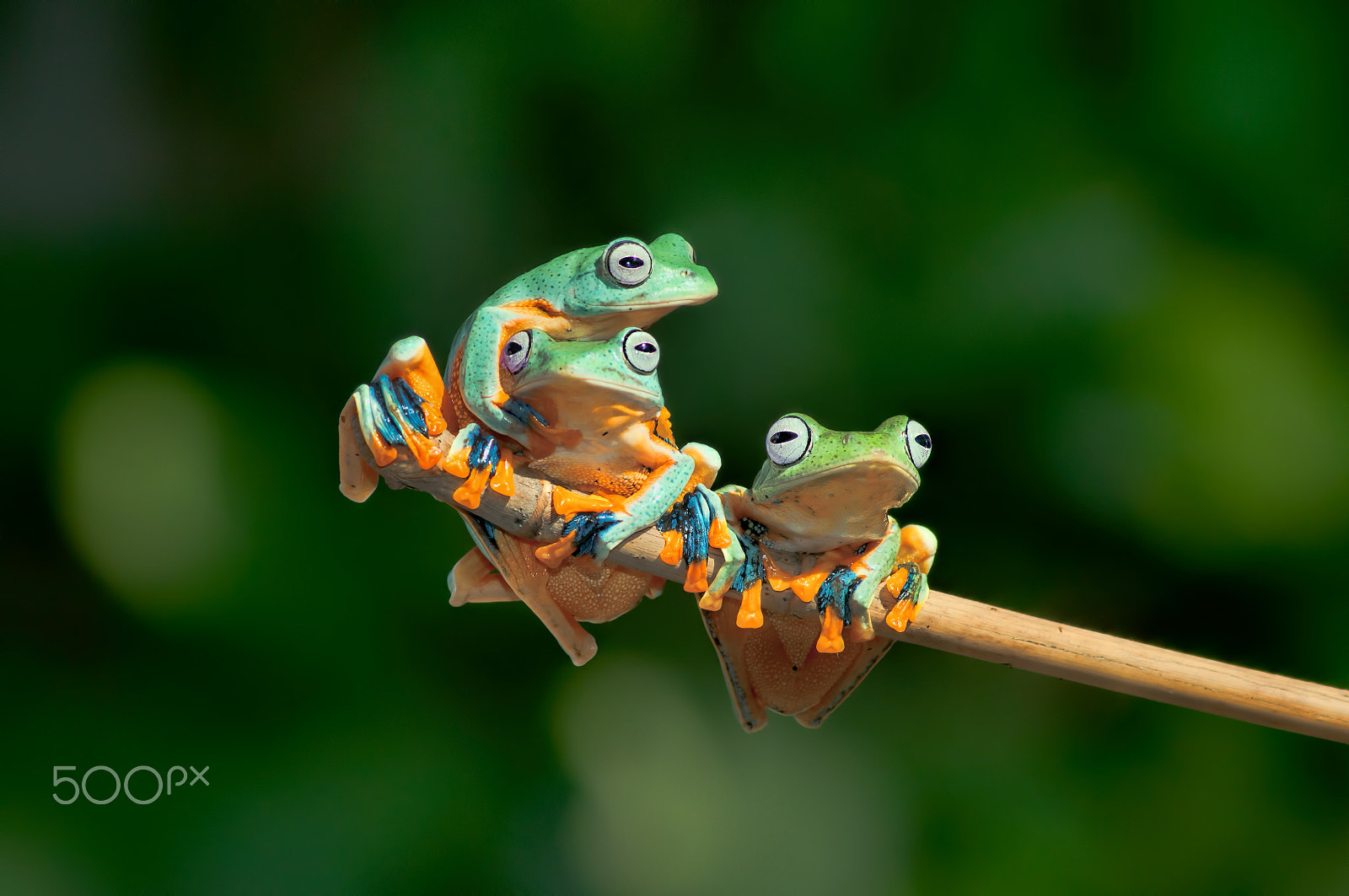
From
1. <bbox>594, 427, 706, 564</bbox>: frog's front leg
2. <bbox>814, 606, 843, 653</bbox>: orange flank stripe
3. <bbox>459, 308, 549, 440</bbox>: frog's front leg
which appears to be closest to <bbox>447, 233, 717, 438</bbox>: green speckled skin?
<bbox>459, 308, 549, 440</bbox>: frog's front leg

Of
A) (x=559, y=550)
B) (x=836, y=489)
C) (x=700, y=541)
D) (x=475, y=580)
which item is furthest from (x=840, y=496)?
(x=475, y=580)

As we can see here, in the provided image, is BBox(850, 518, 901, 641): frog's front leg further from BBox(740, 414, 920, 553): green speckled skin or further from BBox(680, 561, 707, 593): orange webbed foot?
BBox(680, 561, 707, 593): orange webbed foot

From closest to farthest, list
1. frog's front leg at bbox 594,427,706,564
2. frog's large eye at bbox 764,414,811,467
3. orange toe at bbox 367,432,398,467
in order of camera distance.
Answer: orange toe at bbox 367,432,398,467
frog's front leg at bbox 594,427,706,564
frog's large eye at bbox 764,414,811,467

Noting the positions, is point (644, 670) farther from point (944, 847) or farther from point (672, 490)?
point (672, 490)

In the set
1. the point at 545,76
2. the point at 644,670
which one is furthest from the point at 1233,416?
the point at 545,76

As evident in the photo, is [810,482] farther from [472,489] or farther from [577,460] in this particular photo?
[472,489]

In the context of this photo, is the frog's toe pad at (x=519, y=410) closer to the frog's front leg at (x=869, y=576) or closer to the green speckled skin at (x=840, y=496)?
the green speckled skin at (x=840, y=496)
